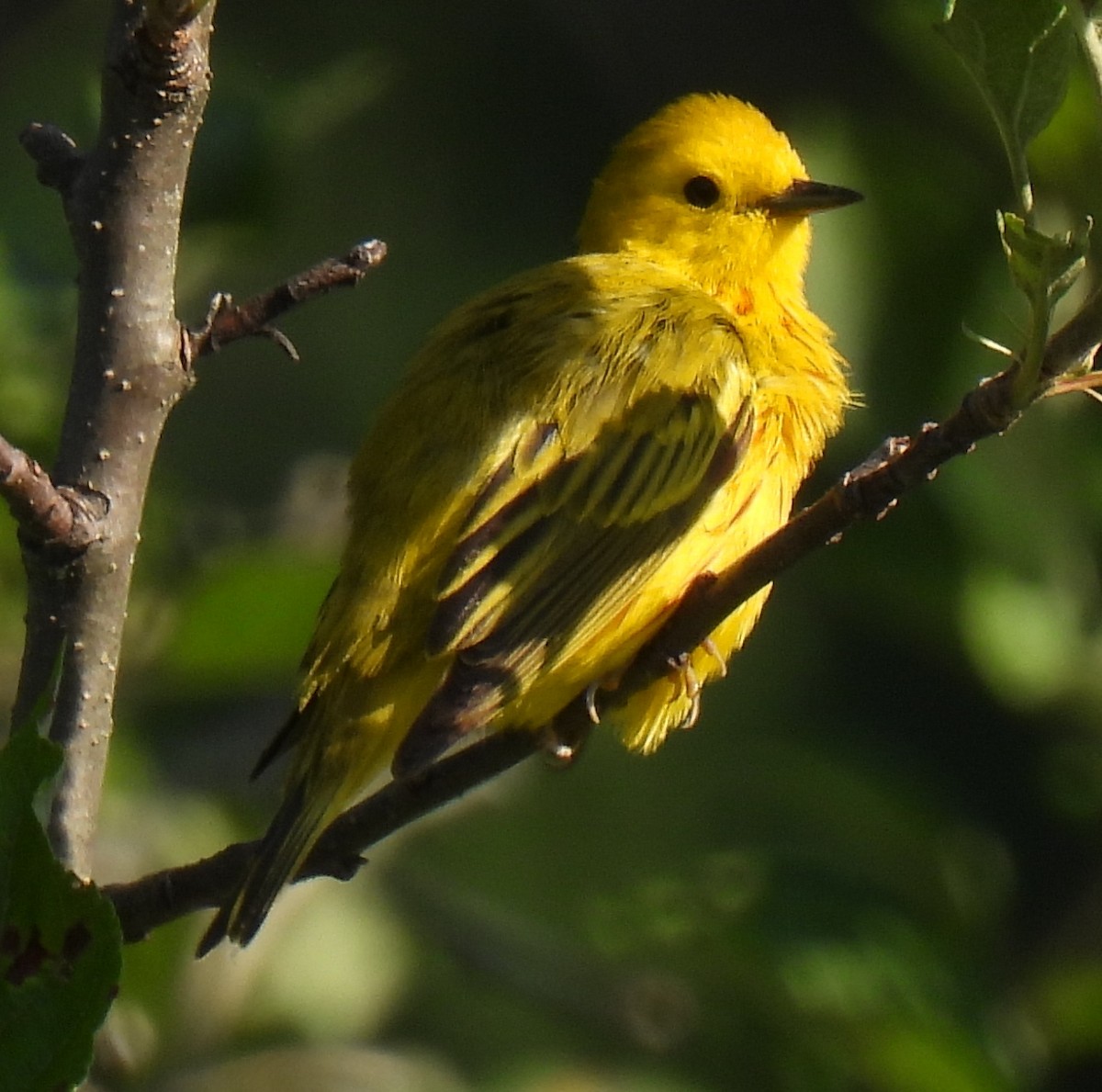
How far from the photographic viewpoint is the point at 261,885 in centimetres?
285

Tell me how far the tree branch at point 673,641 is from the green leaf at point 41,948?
33.9 inches

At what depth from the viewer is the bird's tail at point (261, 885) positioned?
2.82 metres

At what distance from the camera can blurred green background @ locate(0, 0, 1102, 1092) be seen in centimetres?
409

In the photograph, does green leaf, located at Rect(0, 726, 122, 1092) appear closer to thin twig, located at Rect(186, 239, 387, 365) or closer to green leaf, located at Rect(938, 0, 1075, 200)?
thin twig, located at Rect(186, 239, 387, 365)

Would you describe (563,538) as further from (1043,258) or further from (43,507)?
(1043,258)

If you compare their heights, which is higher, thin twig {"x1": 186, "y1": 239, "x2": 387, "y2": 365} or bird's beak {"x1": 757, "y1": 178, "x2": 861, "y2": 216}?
thin twig {"x1": 186, "y1": 239, "x2": 387, "y2": 365}

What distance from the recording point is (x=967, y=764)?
21.5 ft

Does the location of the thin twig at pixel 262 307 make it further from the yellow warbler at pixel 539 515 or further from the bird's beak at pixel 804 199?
the bird's beak at pixel 804 199

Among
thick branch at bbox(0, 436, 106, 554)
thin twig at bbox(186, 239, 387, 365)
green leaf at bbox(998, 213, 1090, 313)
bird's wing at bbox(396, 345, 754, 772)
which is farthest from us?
bird's wing at bbox(396, 345, 754, 772)

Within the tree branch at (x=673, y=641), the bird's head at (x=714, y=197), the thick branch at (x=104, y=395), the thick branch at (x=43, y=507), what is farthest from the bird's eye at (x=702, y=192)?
the thick branch at (x=43, y=507)

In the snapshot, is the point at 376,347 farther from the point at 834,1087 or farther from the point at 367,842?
the point at 367,842

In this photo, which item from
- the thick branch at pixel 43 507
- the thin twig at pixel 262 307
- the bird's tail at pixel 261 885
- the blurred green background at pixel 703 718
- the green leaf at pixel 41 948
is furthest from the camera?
the blurred green background at pixel 703 718

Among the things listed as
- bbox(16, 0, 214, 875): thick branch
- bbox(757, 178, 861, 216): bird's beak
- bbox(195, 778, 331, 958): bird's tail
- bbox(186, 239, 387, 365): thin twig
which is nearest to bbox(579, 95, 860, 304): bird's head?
bbox(757, 178, 861, 216): bird's beak

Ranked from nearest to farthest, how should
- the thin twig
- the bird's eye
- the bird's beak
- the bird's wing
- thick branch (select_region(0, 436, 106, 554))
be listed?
thick branch (select_region(0, 436, 106, 554)), the thin twig, the bird's wing, the bird's beak, the bird's eye
